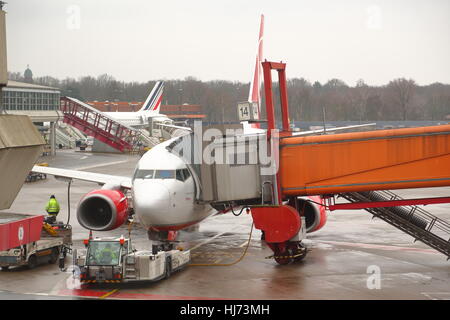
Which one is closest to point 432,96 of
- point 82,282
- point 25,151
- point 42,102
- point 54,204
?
point 42,102

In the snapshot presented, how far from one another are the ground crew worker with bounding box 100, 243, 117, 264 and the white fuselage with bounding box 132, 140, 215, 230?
2.93 metres

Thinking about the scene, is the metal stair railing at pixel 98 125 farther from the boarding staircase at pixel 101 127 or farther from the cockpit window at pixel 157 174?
the cockpit window at pixel 157 174

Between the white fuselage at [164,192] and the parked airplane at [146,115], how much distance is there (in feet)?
247

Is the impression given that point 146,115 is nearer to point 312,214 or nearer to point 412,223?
point 312,214

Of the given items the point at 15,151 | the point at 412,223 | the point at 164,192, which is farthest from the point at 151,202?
the point at 15,151

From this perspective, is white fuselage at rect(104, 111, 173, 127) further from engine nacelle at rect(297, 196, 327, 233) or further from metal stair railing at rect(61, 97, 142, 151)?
engine nacelle at rect(297, 196, 327, 233)

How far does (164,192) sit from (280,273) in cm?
520

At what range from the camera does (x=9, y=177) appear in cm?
1399

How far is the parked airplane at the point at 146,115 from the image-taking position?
105688mm

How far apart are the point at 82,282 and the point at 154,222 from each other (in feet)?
13.4

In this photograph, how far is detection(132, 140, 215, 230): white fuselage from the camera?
2572 cm

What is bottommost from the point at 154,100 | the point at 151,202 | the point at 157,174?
the point at 151,202

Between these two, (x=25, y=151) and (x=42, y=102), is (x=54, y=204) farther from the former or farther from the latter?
(x=42, y=102)

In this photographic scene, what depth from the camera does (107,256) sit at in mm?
22828
